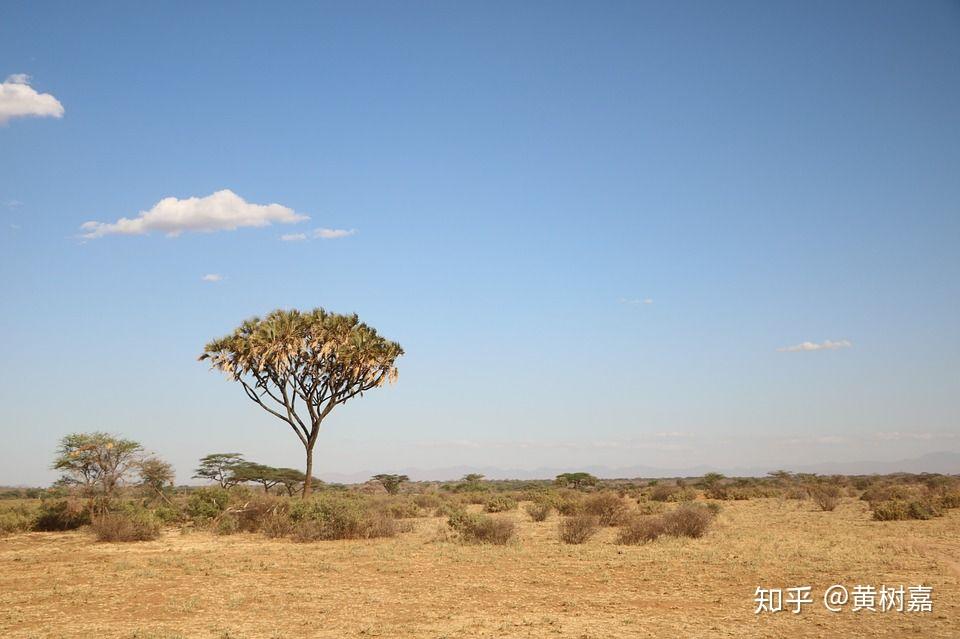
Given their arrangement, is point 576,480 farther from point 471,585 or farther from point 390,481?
point 471,585

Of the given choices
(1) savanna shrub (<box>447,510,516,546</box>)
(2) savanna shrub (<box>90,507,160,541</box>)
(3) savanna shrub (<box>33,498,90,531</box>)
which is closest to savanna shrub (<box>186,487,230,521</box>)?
(2) savanna shrub (<box>90,507,160,541</box>)

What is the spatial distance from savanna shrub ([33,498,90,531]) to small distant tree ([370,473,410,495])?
106ft

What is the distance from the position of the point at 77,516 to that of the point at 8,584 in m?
14.2

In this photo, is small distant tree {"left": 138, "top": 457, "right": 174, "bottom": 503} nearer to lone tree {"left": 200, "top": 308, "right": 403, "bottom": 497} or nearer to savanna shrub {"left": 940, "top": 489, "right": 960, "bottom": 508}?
lone tree {"left": 200, "top": 308, "right": 403, "bottom": 497}

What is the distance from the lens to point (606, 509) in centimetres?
2786

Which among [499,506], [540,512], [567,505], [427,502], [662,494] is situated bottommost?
[662,494]

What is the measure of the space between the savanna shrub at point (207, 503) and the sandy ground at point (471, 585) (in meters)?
4.63

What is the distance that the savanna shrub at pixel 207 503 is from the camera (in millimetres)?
28578

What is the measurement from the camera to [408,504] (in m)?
35.2

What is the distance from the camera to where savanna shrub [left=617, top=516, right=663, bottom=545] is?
20859 millimetres

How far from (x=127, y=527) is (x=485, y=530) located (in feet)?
42.7

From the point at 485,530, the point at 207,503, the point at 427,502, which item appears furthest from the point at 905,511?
the point at 207,503

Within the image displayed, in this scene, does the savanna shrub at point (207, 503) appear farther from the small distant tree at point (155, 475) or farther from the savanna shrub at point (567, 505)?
the savanna shrub at point (567, 505)

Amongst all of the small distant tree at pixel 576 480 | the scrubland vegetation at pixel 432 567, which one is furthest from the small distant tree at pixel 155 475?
the small distant tree at pixel 576 480
